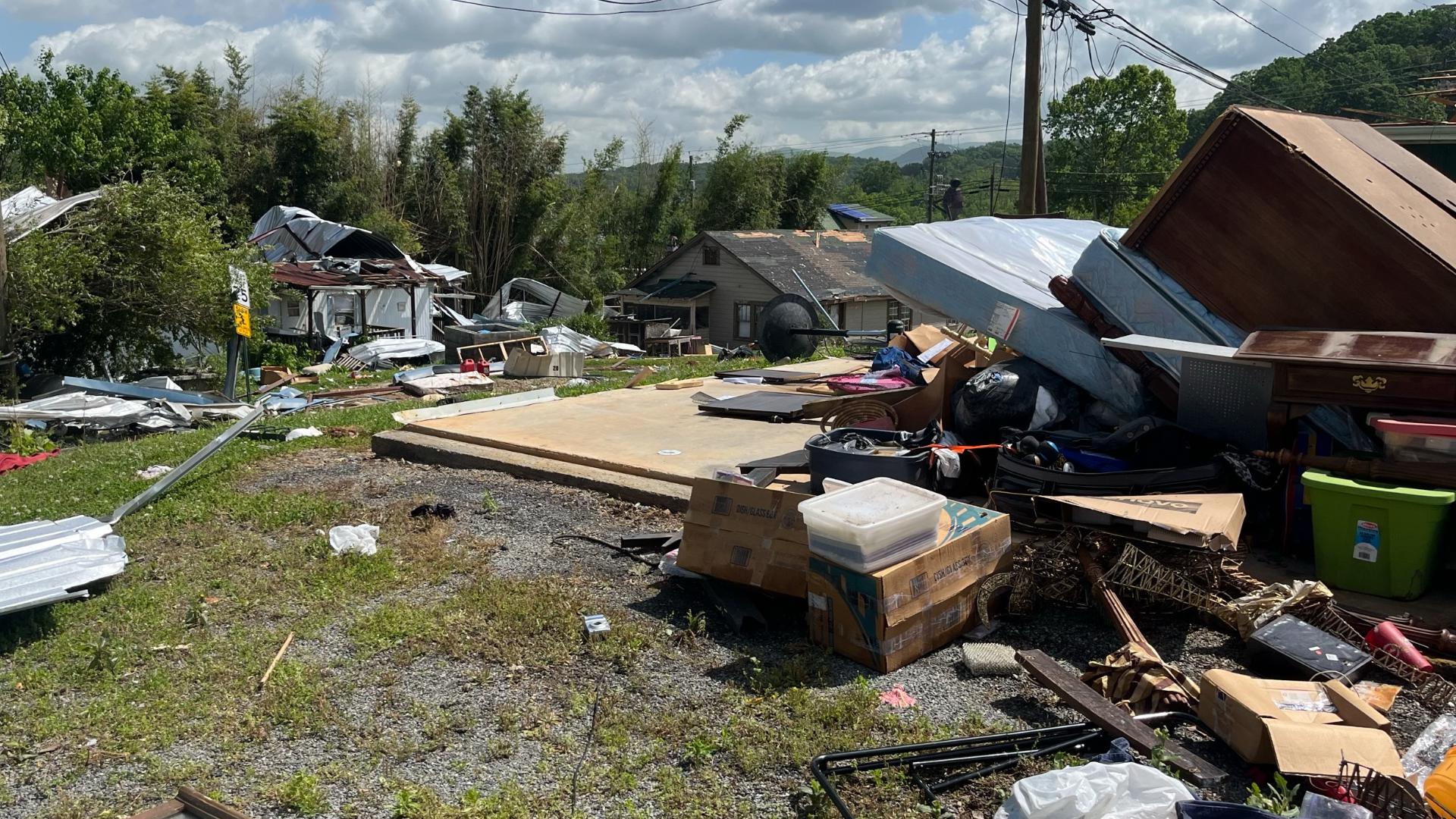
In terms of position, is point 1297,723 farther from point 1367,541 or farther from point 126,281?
point 126,281

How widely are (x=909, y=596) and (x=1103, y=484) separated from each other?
1.60 m

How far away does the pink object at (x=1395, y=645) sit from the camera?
4102 millimetres

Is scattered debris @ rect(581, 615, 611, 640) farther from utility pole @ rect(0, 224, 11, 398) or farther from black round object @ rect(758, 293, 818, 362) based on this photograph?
utility pole @ rect(0, 224, 11, 398)

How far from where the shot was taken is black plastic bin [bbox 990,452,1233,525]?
5277 millimetres

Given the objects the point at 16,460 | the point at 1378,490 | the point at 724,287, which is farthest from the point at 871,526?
the point at 724,287

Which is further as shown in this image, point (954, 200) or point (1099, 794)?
point (954, 200)

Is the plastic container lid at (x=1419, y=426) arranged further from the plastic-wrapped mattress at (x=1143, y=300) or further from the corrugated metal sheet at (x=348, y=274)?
the corrugated metal sheet at (x=348, y=274)

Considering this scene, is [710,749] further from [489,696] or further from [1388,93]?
[1388,93]

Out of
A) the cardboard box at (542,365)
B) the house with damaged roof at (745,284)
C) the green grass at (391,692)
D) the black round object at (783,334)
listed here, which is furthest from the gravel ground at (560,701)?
the house with damaged roof at (745,284)

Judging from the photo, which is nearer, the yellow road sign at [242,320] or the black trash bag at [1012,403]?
the black trash bag at [1012,403]

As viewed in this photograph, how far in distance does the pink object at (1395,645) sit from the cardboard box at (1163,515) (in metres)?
0.64

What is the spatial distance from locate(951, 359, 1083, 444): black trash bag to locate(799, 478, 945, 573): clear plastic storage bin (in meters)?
2.23

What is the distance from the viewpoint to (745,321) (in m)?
33.5

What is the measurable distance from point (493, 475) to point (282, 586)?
2.39 m
